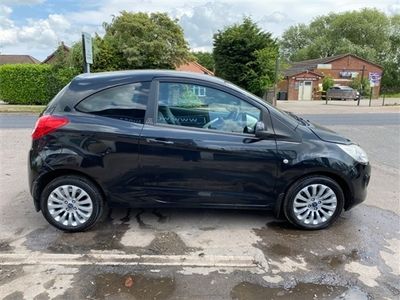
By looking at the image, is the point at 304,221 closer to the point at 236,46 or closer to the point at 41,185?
the point at 41,185

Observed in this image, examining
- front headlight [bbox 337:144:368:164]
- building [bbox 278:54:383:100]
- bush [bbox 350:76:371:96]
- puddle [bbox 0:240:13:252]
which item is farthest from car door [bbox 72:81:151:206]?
bush [bbox 350:76:371:96]

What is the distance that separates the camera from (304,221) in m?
3.93

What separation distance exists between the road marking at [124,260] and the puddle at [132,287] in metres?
0.22

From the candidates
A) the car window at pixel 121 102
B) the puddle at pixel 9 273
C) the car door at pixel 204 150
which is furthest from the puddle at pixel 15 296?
the car window at pixel 121 102

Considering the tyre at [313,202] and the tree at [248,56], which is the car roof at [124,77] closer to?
the tyre at [313,202]

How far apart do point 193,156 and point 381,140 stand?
8445 millimetres

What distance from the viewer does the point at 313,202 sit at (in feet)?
12.8

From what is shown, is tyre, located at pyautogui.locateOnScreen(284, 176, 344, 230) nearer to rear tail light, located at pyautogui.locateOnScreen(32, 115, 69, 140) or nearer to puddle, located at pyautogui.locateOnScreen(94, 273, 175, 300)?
puddle, located at pyautogui.locateOnScreen(94, 273, 175, 300)

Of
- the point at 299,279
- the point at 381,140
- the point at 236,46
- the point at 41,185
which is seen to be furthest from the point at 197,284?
the point at 236,46

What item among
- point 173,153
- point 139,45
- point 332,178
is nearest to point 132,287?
point 173,153

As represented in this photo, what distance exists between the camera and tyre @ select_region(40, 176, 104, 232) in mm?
3727

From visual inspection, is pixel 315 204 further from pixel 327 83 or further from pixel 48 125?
pixel 327 83

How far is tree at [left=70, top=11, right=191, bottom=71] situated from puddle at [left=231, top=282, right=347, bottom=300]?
20183mm

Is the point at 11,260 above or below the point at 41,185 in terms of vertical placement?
below
